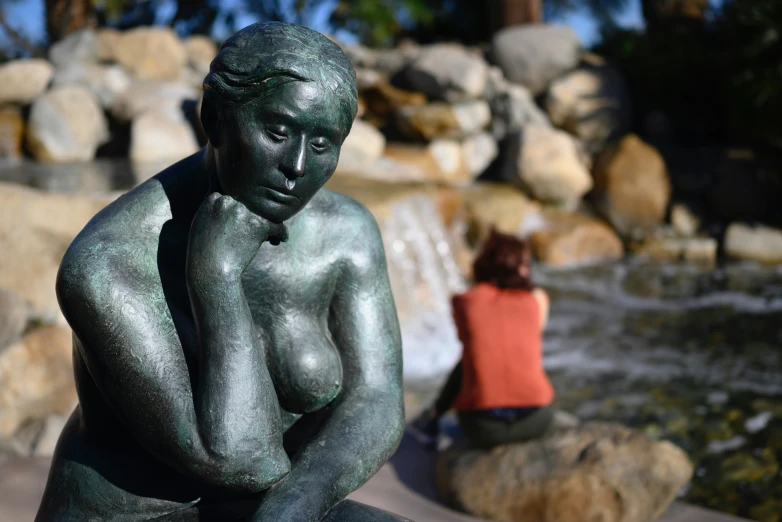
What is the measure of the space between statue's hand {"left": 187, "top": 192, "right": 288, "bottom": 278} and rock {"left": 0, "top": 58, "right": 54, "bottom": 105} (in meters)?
9.78

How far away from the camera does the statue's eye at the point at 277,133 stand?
62.7 inches

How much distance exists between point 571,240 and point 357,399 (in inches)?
342

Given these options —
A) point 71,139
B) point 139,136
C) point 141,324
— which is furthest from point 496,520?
point 71,139

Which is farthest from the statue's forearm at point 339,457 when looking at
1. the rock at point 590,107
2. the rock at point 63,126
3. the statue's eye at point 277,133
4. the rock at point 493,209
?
the rock at point 590,107

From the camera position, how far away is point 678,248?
1030 cm

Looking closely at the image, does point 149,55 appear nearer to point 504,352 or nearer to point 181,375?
point 504,352

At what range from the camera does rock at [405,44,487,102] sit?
11.3 meters

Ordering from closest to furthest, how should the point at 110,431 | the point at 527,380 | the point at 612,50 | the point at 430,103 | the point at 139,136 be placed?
1. the point at 110,431
2. the point at 527,380
3. the point at 139,136
4. the point at 430,103
5. the point at 612,50

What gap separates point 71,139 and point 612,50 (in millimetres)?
8809

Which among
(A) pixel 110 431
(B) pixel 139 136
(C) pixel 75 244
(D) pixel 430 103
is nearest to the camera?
(C) pixel 75 244

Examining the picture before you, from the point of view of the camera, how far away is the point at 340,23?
14.5 metres

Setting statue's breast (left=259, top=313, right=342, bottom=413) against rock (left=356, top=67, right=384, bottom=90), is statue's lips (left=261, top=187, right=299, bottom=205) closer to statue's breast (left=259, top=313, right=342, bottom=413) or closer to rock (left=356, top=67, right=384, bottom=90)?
statue's breast (left=259, top=313, right=342, bottom=413)

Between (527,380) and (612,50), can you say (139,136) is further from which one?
(612,50)

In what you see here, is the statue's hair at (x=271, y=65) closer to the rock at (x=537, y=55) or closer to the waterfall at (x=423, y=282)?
the waterfall at (x=423, y=282)
